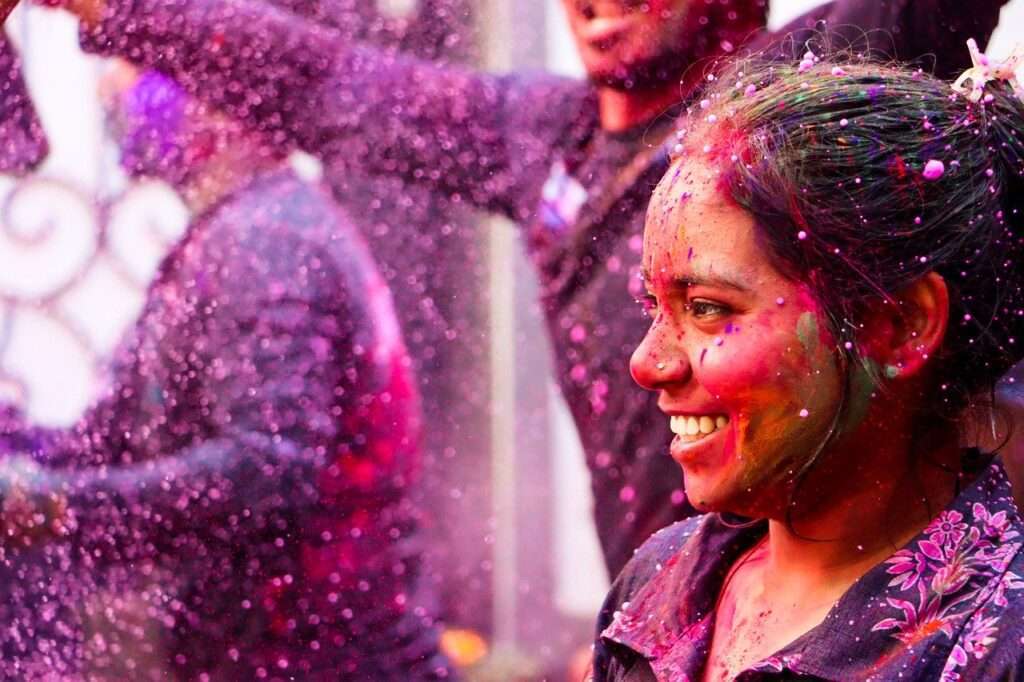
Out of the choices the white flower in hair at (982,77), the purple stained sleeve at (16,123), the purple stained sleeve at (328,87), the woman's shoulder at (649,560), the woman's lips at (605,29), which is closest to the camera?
the white flower in hair at (982,77)

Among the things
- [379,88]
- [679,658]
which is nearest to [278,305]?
[379,88]

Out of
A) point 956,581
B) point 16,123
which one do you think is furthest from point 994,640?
point 16,123

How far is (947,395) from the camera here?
76 centimetres

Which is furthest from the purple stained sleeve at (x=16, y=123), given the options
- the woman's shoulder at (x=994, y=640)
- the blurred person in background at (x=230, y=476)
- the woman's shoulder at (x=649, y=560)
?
the woman's shoulder at (x=994, y=640)

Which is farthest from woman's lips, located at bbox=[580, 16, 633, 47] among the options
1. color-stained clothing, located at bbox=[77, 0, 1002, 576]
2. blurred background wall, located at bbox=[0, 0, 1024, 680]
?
blurred background wall, located at bbox=[0, 0, 1024, 680]

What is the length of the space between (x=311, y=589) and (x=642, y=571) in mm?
838

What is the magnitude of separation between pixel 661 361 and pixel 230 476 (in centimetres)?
91

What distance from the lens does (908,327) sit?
2.43ft

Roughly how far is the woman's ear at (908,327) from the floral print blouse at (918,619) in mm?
72

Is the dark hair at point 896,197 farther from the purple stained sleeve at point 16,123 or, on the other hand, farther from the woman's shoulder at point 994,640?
the purple stained sleeve at point 16,123

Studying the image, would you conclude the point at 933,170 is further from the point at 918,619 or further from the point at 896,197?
the point at 918,619

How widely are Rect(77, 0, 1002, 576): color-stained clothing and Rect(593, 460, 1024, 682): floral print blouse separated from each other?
504mm

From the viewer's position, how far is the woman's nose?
30.1 inches

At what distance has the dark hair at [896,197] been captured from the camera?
721 mm
